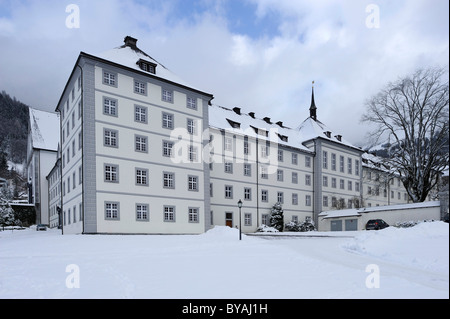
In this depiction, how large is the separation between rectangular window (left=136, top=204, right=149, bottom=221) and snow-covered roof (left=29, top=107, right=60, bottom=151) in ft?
128

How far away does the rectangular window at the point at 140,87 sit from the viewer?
28.6 metres

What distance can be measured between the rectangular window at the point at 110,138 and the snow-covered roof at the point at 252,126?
11785 millimetres

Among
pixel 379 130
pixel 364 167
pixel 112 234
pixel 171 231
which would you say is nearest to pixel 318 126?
pixel 364 167

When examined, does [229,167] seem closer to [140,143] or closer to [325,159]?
[140,143]

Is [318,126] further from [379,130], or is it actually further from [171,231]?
[171,231]

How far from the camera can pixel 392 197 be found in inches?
2505

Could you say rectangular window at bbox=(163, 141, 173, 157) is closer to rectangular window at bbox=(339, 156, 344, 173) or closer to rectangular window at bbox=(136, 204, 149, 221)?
rectangular window at bbox=(136, 204, 149, 221)

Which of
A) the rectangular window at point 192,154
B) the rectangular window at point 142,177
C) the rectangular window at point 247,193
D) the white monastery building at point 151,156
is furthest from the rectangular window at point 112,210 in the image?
the rectangular window at point 247,193

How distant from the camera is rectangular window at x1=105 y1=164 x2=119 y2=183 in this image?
1020 inches

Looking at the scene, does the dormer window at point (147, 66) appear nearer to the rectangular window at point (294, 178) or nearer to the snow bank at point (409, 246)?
the snow bank at point (409, 246)

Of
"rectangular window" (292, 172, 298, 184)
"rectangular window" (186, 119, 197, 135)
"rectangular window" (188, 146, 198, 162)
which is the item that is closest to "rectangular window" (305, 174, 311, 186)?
"rectangular window" (292, 172, 298, 184)

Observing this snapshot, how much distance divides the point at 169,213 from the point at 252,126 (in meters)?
18.5

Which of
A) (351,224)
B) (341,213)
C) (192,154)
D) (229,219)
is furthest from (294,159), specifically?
(192,154)
